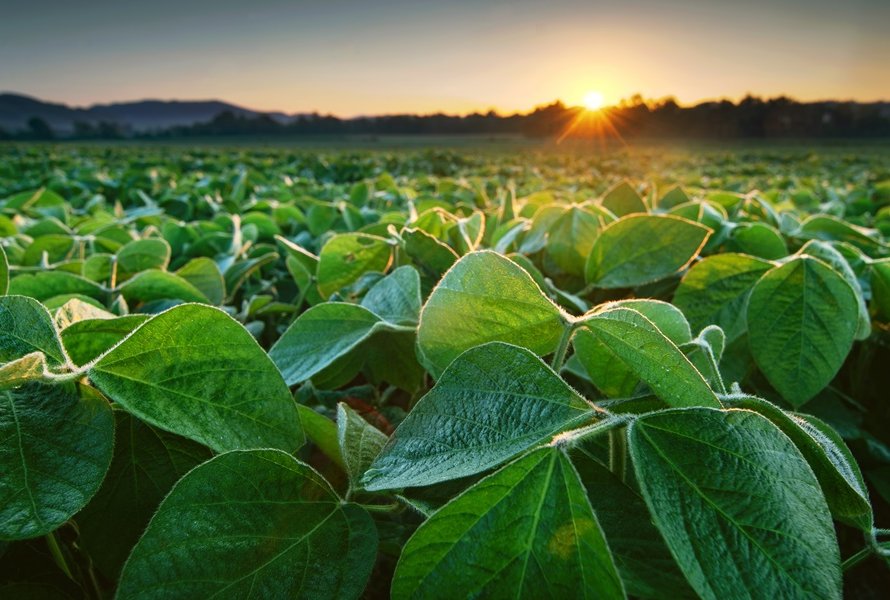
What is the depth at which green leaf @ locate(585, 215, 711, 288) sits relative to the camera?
2.54ft

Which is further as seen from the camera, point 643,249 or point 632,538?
→ point 643,249

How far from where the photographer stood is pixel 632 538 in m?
0.38

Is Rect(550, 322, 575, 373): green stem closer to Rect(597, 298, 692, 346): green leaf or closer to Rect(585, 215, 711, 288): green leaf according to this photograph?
Rect(597, 298, 692, 346): green leaf

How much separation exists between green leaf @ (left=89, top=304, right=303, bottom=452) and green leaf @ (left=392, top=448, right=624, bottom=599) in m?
0.16

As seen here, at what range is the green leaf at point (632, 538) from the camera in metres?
0.36

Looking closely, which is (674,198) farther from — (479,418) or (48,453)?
(48,453)

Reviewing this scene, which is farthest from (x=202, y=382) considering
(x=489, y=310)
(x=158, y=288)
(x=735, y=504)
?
(x=158, y=288)

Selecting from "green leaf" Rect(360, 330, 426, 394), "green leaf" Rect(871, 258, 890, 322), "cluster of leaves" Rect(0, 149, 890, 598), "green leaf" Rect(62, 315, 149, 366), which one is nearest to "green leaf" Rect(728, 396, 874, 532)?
"cluster of leaves" Rect(0, 149, 890, 598)

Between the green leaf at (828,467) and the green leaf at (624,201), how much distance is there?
82 centimetres

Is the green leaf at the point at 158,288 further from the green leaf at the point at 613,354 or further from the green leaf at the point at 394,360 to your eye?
the green leaf at the point at 613,354

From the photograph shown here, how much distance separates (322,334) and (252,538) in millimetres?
267

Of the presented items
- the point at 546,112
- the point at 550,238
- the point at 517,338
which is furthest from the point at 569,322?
the point at 546,112

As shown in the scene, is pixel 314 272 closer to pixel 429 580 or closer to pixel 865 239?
pixel 429 580

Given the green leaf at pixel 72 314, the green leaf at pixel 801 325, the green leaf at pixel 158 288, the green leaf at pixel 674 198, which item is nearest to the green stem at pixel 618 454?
the green leaf at pixel 801 325
